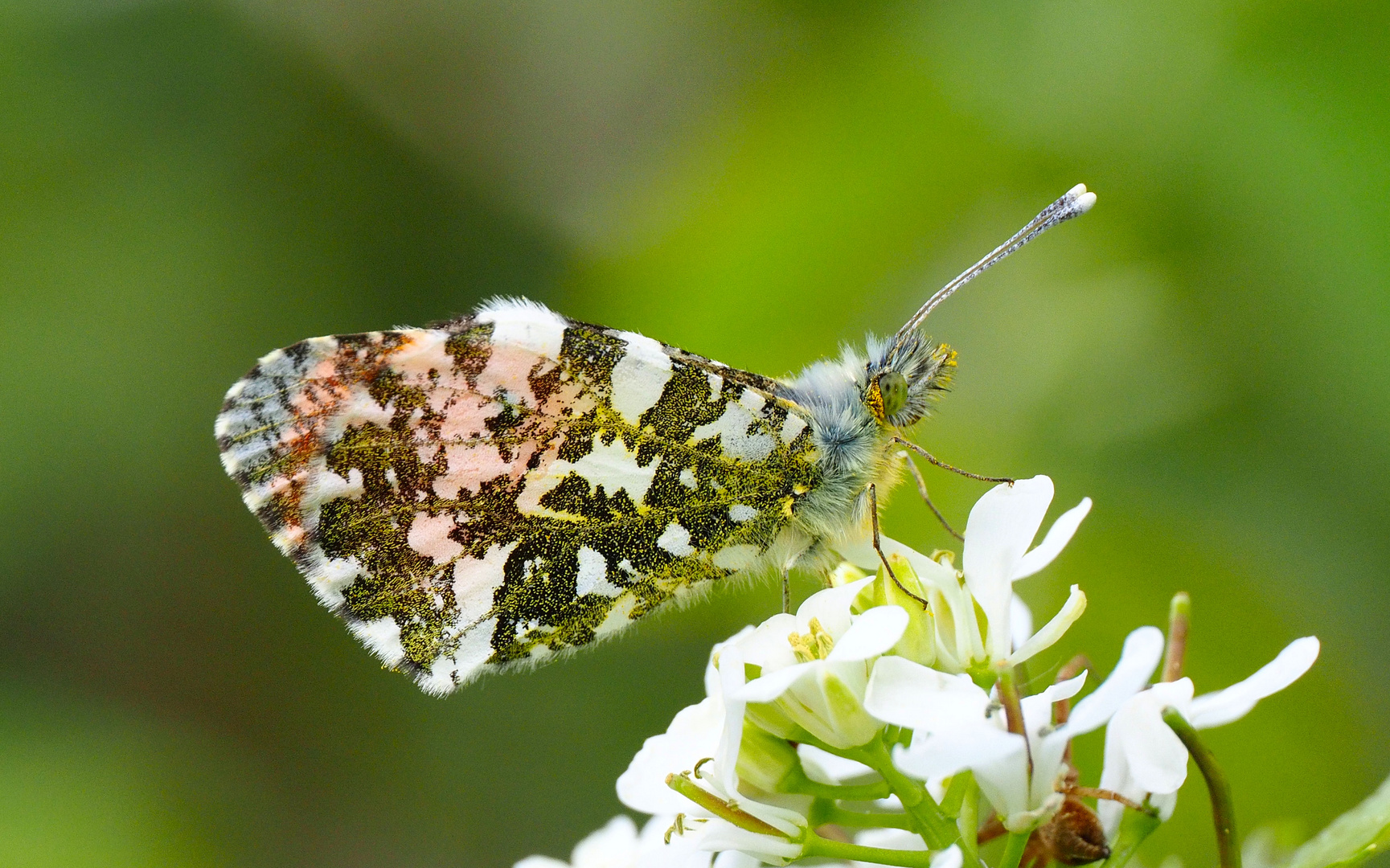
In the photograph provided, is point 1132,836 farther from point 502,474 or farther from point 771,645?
point 502,474

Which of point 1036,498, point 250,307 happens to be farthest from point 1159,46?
point 250,307

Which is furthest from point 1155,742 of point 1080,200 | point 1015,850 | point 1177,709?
point 1080,200

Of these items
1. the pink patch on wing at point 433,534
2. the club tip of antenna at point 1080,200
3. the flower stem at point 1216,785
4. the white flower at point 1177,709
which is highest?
the club tip of antenna at point 1080,200

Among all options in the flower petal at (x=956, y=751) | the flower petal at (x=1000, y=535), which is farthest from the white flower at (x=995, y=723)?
the flower petal at (x=1000, y=535)

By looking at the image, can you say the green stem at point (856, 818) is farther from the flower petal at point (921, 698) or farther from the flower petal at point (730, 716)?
the flower petal at point (921, 698)

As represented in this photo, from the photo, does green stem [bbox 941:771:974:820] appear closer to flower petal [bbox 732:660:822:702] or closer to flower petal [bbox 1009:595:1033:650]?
flower petal [bbox 1009:595:1033:650]

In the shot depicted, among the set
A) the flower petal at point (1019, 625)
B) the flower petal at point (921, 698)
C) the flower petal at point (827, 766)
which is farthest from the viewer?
the flower petal at point (1019, 625)
